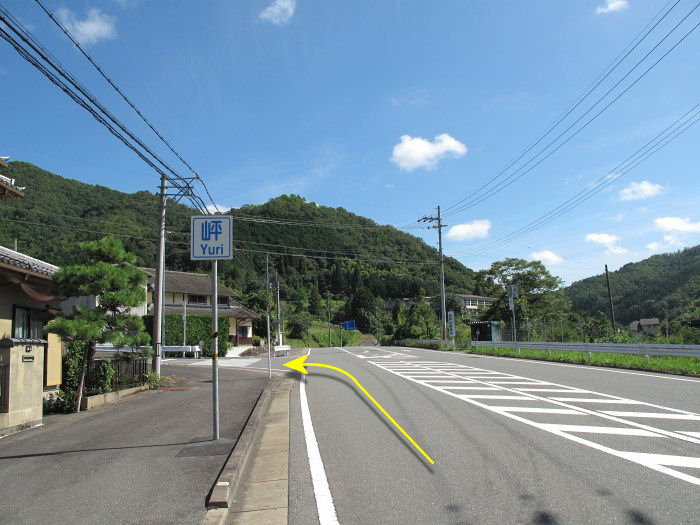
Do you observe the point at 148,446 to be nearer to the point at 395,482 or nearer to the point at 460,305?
the point at 395,482

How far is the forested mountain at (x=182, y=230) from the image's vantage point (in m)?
27.2

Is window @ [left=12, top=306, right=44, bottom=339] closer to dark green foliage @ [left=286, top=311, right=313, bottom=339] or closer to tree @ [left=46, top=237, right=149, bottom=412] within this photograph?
tree @ [left=46, top=237, right=149, bottom=412]

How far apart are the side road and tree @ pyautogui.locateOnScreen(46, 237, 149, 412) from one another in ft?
5.80

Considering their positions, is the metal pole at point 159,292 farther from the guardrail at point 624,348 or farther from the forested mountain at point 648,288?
the forested mountain at point 648,288

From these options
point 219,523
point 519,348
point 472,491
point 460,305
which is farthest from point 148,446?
point 460,305

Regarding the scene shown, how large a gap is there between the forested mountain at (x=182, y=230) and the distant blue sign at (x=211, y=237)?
7.08 meters

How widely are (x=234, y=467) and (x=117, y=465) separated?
1805 mm

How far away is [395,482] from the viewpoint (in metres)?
5.17

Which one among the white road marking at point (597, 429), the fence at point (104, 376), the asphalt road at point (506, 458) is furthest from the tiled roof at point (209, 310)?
the white road marking at point (597, 429)

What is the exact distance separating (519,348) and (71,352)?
19967 mm

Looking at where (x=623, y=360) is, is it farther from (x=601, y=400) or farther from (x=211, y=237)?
(x=211, y=237)

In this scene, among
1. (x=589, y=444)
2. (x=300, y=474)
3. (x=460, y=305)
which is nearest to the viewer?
(x=300, y=474)

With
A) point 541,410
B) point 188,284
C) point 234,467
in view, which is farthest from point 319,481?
point 188,284

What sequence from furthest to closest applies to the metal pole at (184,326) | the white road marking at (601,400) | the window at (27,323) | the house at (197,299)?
1. the house at (197,299)
2. the metal pole at (184,326)
3. the window at (27,323)
4. the white road marking at (601,400)
